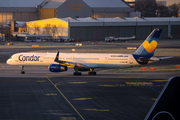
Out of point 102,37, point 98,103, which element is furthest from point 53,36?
point 98,103

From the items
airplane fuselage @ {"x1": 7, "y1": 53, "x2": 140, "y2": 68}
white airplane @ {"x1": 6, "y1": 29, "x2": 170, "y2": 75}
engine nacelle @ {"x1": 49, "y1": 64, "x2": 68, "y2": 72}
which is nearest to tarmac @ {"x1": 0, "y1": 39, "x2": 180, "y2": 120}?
engine nacelle @ {"x1": 49, "y1": 64, "x2": 68, "y2": 72}

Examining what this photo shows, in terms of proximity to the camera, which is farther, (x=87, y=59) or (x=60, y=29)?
(x=60, y=29)

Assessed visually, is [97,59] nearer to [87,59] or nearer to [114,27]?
[87,59]

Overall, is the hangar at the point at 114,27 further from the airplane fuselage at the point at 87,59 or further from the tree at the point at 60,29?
the airplane fuselage at the point at 87,59

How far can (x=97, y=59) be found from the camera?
46562 millimetres

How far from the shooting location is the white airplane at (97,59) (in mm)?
45406

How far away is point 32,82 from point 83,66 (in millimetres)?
9649

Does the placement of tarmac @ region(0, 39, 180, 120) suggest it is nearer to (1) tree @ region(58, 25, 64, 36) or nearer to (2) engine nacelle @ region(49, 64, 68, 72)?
(2) engine nacelle @ region(49, 64, 68, 72)

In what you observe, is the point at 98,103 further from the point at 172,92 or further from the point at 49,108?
the point at 172,92

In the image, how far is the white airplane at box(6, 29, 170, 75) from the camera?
4541 cm

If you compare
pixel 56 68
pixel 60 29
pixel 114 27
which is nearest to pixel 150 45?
pixel 56 68

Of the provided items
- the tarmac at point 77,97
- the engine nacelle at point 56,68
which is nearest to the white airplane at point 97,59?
the engine nacelle at point 56,68

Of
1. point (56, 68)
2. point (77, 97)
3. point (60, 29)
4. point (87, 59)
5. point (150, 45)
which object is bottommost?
point (77, 97)

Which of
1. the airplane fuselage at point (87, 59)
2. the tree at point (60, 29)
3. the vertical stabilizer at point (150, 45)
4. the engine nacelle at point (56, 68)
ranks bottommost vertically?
the engine nacelle at point (56, 68)
